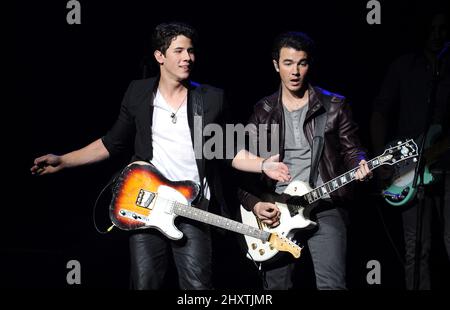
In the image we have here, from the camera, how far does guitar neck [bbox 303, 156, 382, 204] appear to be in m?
4.14

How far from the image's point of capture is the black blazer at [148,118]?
4238 millimetres

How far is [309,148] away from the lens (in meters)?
4.39

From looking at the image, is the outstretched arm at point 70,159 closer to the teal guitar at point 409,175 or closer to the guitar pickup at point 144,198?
the guitar pickup at point 144,198

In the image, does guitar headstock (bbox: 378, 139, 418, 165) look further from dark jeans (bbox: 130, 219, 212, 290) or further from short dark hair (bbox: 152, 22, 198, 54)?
short dark hair (bbox: 152, 22, 198, 54)

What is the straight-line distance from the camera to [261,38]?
552 cm

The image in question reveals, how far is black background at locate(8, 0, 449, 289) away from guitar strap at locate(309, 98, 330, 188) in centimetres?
109

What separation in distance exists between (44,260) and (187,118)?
2.48m

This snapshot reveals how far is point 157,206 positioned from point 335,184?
116 cm

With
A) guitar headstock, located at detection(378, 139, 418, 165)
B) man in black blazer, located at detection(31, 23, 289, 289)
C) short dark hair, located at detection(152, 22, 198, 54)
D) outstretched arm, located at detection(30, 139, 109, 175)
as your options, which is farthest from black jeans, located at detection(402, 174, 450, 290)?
outstretched arm, located at detection(30, 139, 109, 175)

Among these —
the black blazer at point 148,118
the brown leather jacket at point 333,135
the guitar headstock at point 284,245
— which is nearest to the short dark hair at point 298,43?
the brown leather jacket at point 333,135

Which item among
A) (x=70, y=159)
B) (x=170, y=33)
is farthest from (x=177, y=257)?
(x=170, y=33)

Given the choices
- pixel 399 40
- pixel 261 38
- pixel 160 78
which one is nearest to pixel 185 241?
pixel 160 78

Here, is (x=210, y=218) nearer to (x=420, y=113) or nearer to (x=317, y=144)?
(x=317, y=144)
